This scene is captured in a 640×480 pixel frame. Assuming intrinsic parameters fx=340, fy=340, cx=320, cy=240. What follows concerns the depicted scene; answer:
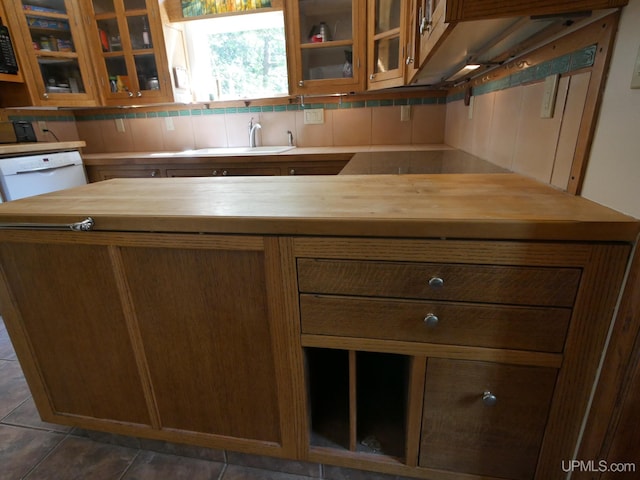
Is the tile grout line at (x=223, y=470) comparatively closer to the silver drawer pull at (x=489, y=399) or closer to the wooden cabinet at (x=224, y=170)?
the silver drawer pull at (x=489, y=399)

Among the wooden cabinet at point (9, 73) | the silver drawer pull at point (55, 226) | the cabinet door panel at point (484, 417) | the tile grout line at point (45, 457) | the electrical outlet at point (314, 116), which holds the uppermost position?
the wooden cabinet at point (9, 73)

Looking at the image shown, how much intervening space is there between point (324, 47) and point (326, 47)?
0.01 meters

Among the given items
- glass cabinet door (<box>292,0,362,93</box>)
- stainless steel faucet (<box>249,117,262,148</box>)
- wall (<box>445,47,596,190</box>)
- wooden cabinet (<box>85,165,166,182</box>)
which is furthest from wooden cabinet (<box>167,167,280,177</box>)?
wall (<box>445,47,596,190</box>)

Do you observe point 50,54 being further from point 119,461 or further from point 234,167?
point 119,461

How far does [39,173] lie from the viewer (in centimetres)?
221

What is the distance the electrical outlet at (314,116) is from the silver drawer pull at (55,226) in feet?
6.91

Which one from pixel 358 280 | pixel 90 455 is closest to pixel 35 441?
pixel 90 455

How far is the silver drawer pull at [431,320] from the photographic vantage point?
75 cm

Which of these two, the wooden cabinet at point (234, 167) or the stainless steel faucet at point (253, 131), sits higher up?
the stainless steel faucet at point (253, 131)

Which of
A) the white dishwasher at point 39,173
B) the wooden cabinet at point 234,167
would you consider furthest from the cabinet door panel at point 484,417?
the white dishwasher at point 39,173

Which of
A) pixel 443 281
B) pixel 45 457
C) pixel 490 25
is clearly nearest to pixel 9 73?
pixel 45 457

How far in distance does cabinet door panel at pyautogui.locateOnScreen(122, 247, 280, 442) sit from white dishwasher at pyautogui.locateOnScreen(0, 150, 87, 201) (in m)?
1.81

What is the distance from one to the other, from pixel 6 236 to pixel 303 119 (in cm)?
214

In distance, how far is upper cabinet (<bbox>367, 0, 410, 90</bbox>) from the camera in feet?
6.51
